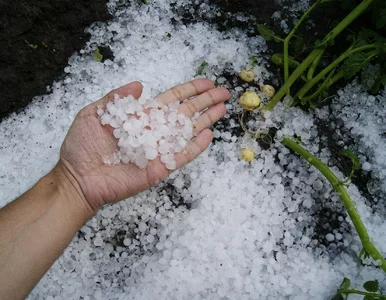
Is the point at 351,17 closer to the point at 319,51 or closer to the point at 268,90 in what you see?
the point at 319,51

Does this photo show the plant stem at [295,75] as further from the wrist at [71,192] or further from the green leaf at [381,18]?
the wrist at [71,192]

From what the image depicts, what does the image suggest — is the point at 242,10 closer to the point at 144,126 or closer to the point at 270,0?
the point at 270,0

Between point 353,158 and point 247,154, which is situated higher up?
point 353,158

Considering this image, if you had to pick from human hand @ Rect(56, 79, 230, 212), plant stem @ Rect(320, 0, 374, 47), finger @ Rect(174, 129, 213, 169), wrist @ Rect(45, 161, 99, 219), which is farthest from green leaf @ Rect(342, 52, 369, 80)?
wrist @ Rect(45, 161, 99, 219)

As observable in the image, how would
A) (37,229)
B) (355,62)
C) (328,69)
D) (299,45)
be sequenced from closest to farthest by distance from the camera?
1. (37,229)
2. (355,62)
3. (328,69)
4. (299,45)

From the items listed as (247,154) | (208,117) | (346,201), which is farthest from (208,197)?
(346,201)

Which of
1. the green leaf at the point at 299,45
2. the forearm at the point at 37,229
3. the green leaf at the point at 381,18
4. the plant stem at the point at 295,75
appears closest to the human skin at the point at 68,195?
the forearm at the point at 37,229
